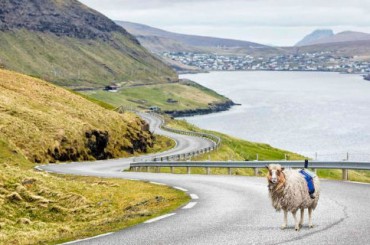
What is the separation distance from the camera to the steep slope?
183 feet

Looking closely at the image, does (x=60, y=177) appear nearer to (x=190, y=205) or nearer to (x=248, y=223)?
(x=190, y=205)

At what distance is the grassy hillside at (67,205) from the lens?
16859mm

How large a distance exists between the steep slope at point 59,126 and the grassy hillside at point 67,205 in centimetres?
2416

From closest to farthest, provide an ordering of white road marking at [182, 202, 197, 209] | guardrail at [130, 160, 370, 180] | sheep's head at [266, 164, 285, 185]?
sheep's head at [266, 164, 285, 185] < white road marking at [182, 202, 197, 209] < guardrail at [130, 160, 370, 180]

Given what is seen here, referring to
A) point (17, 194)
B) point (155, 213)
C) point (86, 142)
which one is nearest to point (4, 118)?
point (86, 142)

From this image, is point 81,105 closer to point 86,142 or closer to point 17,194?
point 86,142

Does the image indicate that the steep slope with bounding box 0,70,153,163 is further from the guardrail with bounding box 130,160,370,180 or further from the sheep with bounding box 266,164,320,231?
the sheep with bounding box 266,164,320,231

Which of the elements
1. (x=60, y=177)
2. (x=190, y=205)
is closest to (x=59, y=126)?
(x=60, y=177)

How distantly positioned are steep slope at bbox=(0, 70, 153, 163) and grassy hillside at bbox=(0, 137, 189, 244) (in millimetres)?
24157

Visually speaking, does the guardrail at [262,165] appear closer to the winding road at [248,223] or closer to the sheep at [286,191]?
the winding road at [248,223]

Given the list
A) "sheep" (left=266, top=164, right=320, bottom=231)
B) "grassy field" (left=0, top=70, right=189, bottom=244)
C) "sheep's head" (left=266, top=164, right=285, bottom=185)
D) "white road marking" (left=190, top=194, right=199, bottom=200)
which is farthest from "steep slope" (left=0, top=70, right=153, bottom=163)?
"sheep's head" (left=266, top=164, right=285, bottom=185)

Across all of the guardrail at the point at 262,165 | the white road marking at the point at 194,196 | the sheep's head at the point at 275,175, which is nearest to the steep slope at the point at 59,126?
the guardrail at the point at 262,165

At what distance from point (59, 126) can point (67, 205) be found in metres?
39.1

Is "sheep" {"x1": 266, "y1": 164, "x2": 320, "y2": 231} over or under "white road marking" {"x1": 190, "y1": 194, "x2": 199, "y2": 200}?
over
